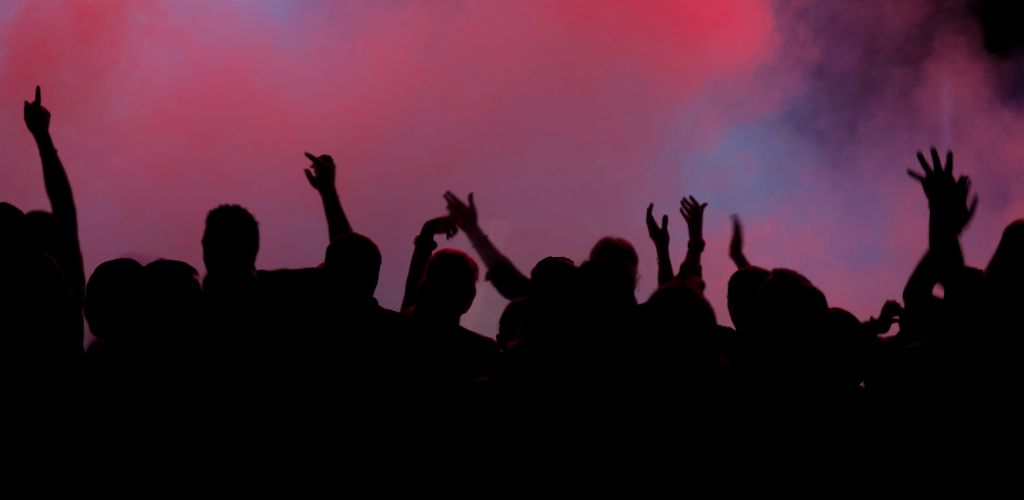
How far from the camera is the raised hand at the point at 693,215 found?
143 inches

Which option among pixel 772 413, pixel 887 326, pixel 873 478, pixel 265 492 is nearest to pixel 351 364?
pixel 265 492

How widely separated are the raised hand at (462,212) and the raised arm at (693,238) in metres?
1.23

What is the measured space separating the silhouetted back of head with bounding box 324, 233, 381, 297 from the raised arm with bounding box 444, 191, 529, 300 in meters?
0.95

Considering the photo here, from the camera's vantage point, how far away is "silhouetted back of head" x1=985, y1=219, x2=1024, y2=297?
1960mm

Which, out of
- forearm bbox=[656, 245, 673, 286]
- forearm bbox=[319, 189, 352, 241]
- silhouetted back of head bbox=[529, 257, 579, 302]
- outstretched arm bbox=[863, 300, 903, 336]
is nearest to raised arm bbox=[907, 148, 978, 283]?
outstretched arm bbox=[863, 300, 903, 336]

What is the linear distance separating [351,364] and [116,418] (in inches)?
26.9

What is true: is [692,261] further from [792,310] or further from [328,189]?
[328,189]

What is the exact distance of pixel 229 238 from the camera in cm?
235

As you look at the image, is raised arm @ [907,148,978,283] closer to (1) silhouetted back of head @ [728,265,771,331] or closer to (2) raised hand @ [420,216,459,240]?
(1) silhouetted back of head @ [728,265,771,331]

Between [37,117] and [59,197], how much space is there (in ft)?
1.53

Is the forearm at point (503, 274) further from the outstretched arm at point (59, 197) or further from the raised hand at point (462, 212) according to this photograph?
the outstretched arm at point (59, 197)

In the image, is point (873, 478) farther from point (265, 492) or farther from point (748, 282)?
point (265, 492)

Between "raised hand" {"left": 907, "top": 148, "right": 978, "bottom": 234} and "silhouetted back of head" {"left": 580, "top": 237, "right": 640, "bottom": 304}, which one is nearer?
"silhouetted back of head" {"left": 580, "top": 237, "right": 640, "bottom": 304}

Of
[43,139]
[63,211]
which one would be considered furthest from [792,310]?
[43,139]
